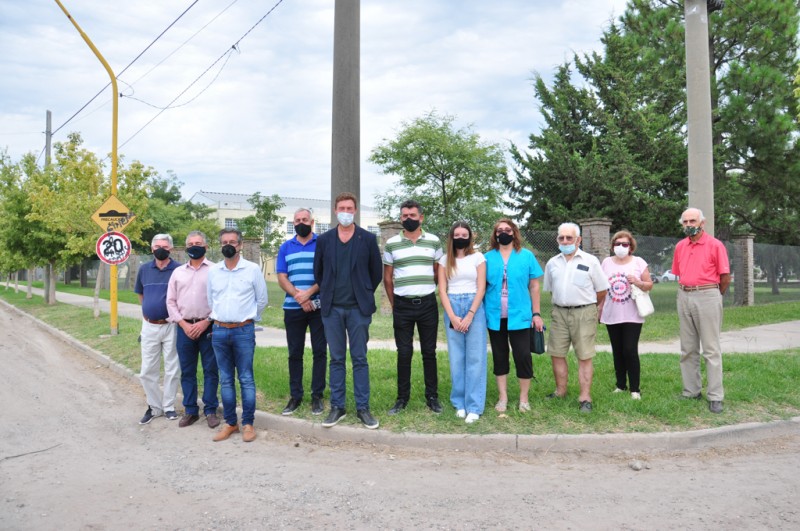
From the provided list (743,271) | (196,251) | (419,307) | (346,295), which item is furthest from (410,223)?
(743,271)

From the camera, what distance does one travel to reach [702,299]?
6.00m

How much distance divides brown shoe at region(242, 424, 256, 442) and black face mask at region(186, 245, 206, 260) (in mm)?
1837

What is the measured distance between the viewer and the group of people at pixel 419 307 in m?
5.64

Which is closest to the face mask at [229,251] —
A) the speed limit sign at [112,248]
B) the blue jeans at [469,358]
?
the blue jeans at [469,358]

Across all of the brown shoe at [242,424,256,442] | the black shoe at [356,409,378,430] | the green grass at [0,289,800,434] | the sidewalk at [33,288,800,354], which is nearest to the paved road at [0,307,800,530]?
the brown shoe at [242,424,256,442]

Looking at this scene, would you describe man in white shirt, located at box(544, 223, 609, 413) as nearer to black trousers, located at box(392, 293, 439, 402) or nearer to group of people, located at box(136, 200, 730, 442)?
group of people, located at box(136, 200, 730, 442)

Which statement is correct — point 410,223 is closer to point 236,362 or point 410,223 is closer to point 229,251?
point 229,251

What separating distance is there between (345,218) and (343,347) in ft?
4.18

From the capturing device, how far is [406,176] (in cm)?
2572

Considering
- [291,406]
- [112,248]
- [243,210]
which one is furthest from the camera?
[243,210]

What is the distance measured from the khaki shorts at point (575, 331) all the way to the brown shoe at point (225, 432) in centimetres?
337

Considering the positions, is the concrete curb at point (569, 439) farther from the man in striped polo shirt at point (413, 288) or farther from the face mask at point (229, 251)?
the face mask at point (229, 251)

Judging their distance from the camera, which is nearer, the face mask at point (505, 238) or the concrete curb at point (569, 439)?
the concrete curb at point (569, 439)

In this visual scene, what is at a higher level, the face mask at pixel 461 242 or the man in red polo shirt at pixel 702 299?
the face mask at pixel 461 242
